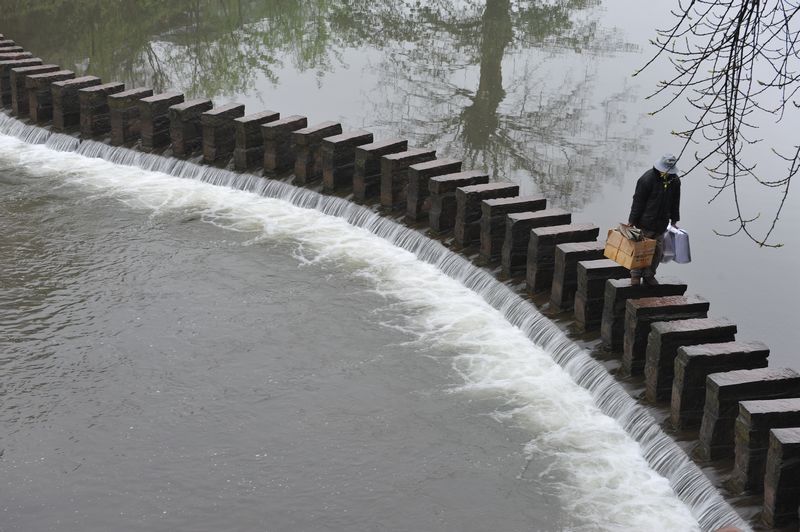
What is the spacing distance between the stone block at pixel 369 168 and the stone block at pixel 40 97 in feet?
29.2

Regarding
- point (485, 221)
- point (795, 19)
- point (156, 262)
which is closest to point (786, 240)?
point (485, 221)

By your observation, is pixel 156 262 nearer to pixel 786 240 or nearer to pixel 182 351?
pixel 182 351

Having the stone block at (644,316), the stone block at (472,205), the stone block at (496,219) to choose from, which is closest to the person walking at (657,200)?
the stone block at (644,316)

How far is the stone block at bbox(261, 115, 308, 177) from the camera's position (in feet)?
66.1

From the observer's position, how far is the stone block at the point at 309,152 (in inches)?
773

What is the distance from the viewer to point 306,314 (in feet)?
48.7

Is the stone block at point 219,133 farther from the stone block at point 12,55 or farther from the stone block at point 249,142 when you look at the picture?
the stone block at point 12,55

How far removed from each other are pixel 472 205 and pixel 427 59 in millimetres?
13143

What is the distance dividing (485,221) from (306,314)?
3.18 meters

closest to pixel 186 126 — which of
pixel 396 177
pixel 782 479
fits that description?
pixel 396 177

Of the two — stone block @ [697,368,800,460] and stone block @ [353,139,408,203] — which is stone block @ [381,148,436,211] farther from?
stone block @ [697,368,800,460]

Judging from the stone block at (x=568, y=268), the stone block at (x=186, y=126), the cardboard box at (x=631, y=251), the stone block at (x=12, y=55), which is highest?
the stone block at (x=12, y=55)

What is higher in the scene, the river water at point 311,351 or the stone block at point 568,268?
the stone block at point 568,268

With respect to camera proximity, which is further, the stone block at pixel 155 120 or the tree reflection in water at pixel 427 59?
the tree reflection in water at pixel 427 59
